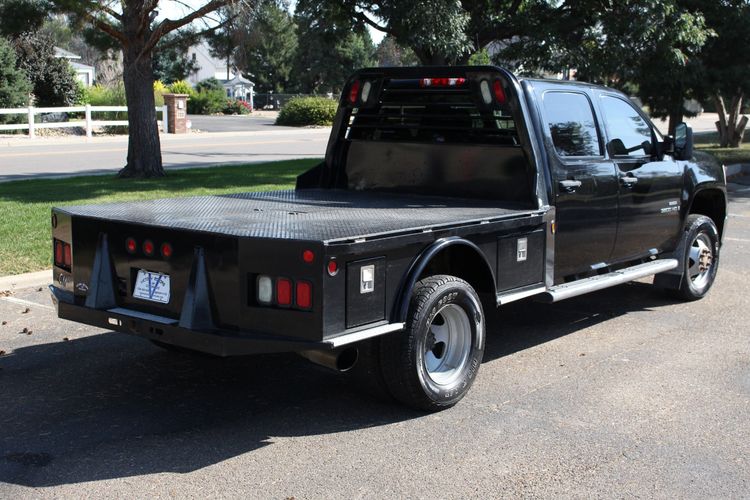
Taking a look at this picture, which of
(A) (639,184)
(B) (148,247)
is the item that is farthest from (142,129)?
(B) (148,247)

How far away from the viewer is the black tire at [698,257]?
26.9 ft

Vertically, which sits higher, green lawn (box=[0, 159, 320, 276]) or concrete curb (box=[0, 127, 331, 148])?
concrete curb (box=[0, 127, 331, 148])

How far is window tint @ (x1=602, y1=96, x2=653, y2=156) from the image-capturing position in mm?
7266

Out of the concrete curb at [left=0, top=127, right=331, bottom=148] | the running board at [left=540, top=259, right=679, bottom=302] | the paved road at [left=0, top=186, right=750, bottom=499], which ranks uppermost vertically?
the concrete curb at [left=0, top=127, right=331, bottom=148]

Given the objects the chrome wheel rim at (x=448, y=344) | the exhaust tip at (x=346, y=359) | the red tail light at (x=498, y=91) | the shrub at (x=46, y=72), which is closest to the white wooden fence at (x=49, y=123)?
the shrub at (x=46, y=72)

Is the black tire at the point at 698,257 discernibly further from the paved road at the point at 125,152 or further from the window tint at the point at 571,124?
the paved road at the point at 125,152

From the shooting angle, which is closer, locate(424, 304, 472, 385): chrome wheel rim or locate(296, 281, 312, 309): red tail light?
locate(296, 281, 312, 309): red tail light

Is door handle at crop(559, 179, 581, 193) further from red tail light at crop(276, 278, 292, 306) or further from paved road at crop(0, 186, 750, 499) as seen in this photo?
red tail light at crop(276, 278, 292, 306)

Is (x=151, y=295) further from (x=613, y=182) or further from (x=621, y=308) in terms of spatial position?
(x=621, y=308)

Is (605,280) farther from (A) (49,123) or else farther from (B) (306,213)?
(A) (49,123)

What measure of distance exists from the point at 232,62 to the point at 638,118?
1212 centimetres

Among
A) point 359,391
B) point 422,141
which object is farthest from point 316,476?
point 422,141

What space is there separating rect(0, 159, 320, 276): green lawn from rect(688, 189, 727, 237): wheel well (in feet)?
21.4

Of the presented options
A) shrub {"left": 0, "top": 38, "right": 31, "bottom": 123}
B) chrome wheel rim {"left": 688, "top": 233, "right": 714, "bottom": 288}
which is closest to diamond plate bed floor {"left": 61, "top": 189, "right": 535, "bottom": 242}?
chrome wheel rim {"left": 688, "top": 233, "right": 714, "bottom": 288}
